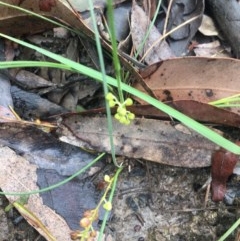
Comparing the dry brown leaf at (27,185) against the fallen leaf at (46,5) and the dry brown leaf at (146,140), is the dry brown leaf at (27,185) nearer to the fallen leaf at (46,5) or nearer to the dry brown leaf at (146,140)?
the dry brown leaf at (146,140)

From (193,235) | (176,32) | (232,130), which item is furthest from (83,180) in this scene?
(176,32)

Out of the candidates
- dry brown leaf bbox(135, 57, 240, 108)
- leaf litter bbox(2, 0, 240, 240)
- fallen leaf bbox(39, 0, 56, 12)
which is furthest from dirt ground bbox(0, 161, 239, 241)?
fallen leaf bbox(39, 0, 56, 12)

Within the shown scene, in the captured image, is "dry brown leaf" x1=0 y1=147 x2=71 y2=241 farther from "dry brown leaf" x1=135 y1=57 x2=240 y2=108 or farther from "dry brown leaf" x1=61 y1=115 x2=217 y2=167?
"dry brown leaf" x1=135 y1=57 x2=240 y2=108

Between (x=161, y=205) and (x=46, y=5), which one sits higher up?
(x=46, y=5)

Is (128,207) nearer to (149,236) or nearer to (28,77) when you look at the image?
(149,236)

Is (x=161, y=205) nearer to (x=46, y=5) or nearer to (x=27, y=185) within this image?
(x=27, y=185)

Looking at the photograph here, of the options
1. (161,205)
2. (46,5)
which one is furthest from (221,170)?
(46,5)
